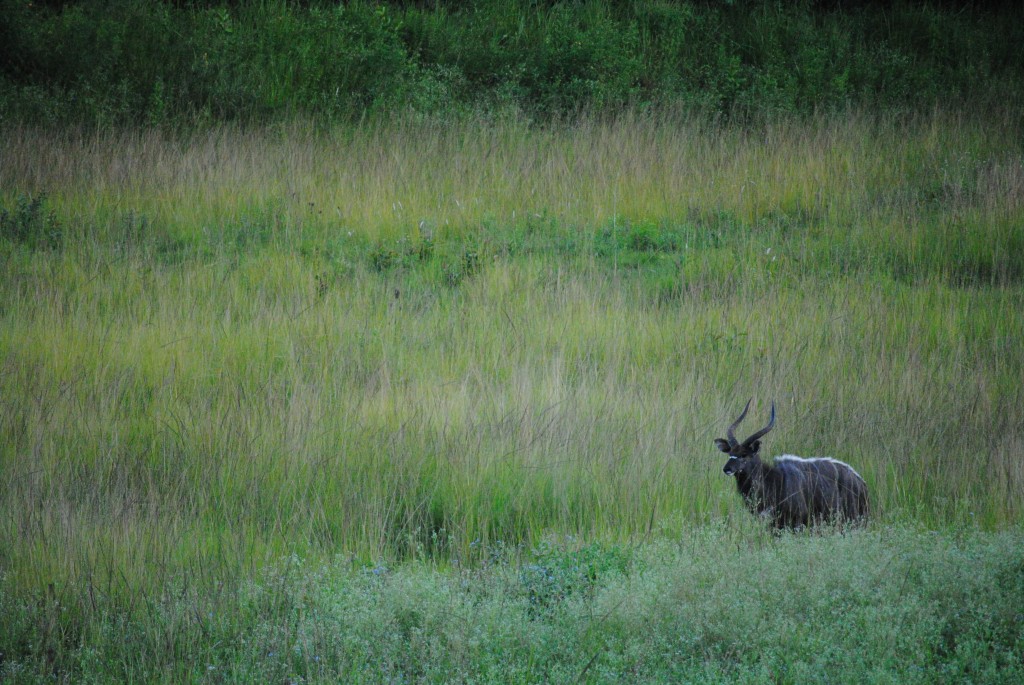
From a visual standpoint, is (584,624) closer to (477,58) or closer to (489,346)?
(489,346)

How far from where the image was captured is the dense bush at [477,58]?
12852mm

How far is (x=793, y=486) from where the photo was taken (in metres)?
5.37

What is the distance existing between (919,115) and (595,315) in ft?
26.9

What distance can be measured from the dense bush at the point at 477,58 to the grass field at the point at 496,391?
3.10 feet

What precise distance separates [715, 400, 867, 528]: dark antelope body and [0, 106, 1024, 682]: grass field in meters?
0.21

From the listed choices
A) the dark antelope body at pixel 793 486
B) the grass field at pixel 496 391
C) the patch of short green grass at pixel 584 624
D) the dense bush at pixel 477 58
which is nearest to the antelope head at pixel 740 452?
the dark antelope body at pixel 793 486

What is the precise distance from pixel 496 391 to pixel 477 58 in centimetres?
942

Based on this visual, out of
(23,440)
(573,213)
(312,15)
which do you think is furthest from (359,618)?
(312,15)

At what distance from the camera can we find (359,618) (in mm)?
4070

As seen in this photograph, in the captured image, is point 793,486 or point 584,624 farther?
point 793,486

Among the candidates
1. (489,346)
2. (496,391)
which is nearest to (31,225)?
(489,346)

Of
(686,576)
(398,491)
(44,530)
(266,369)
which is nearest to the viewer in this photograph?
(686,576)

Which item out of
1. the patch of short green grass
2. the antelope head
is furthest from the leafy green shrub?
the antelope head

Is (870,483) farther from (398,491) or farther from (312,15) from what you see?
(312,15)
